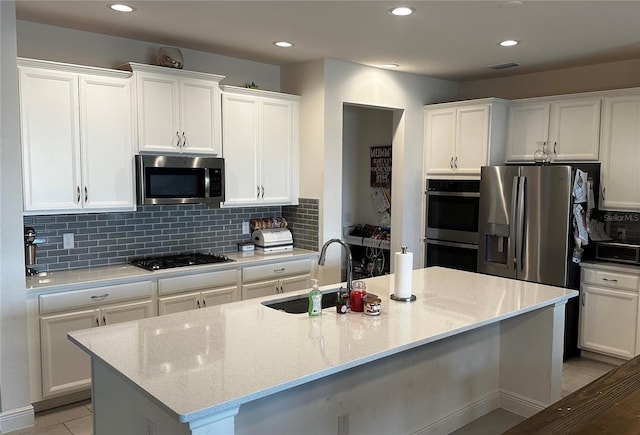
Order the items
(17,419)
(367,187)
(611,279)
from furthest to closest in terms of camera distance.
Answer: (367,187), (611,279), (17,419)

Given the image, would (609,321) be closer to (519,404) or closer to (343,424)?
(519,404)


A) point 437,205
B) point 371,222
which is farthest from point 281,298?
point 371,222

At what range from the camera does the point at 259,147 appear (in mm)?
4574

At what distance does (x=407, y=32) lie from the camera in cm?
370

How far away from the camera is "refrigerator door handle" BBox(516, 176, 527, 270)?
14.8 ft

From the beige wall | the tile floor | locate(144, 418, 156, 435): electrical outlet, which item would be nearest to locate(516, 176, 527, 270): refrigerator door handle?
the beige wall

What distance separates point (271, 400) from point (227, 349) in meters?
0.33

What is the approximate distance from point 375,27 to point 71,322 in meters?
2.83

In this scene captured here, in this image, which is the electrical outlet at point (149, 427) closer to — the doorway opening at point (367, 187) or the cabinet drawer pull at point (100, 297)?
the cabinet drawer pull at point (100, 297)

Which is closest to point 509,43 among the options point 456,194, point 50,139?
point 456,194

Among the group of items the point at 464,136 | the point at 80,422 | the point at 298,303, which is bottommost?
the point at 80,422

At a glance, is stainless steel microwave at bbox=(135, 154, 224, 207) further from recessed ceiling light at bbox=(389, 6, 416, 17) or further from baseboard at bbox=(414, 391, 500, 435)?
baseboard at bbox=(414, 391, 500, 435)

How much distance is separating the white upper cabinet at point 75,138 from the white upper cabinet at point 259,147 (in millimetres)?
862

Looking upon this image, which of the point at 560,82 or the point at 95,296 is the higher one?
the point at 560,82
